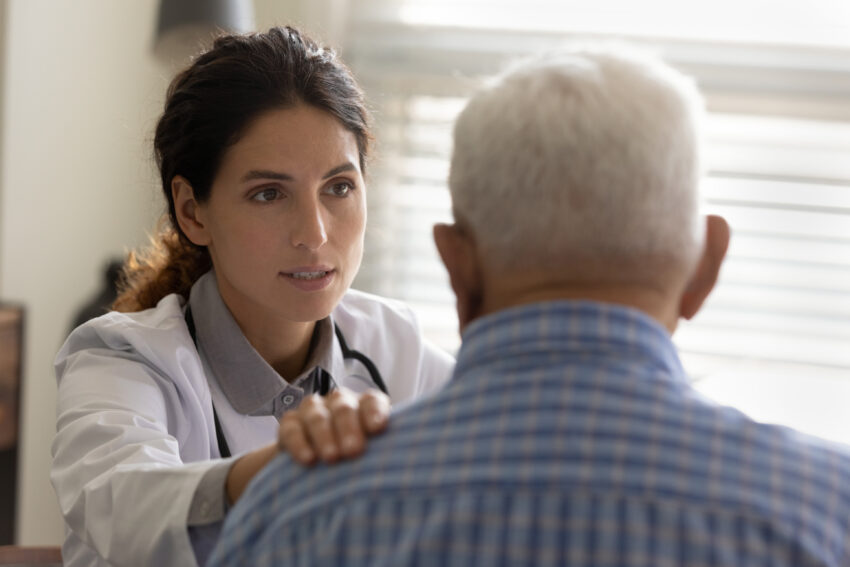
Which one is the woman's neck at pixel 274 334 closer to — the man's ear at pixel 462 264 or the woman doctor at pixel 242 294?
the woman doctor at pixel 242 294

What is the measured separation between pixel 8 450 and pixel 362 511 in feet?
7.37

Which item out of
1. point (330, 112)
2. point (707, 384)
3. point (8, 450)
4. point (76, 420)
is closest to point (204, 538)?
point (76, 420)

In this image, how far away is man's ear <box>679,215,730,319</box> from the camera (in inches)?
34.1

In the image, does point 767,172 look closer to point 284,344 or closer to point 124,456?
point 284,344

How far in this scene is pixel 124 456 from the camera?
1.17 metres

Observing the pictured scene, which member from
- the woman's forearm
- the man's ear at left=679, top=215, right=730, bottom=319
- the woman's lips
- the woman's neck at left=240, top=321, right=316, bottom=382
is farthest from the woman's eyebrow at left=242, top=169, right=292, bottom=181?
the man's ear at left=679, top=215, right=730, bottom=319

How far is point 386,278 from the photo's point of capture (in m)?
3.32

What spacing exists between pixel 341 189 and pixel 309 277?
15 centimetres

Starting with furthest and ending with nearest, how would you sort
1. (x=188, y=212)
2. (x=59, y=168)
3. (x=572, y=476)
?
(x=59, y=168) → (x=188, y=212) → (x=572, y=476)

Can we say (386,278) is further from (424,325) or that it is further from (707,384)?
(707,384)

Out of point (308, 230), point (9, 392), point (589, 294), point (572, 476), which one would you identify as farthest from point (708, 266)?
point (9, 392)

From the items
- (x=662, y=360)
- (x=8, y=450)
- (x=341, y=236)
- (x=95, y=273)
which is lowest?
(x=8, y=450)

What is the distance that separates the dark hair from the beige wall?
1.31 meters

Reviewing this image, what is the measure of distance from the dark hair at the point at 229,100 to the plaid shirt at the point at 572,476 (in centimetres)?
83
